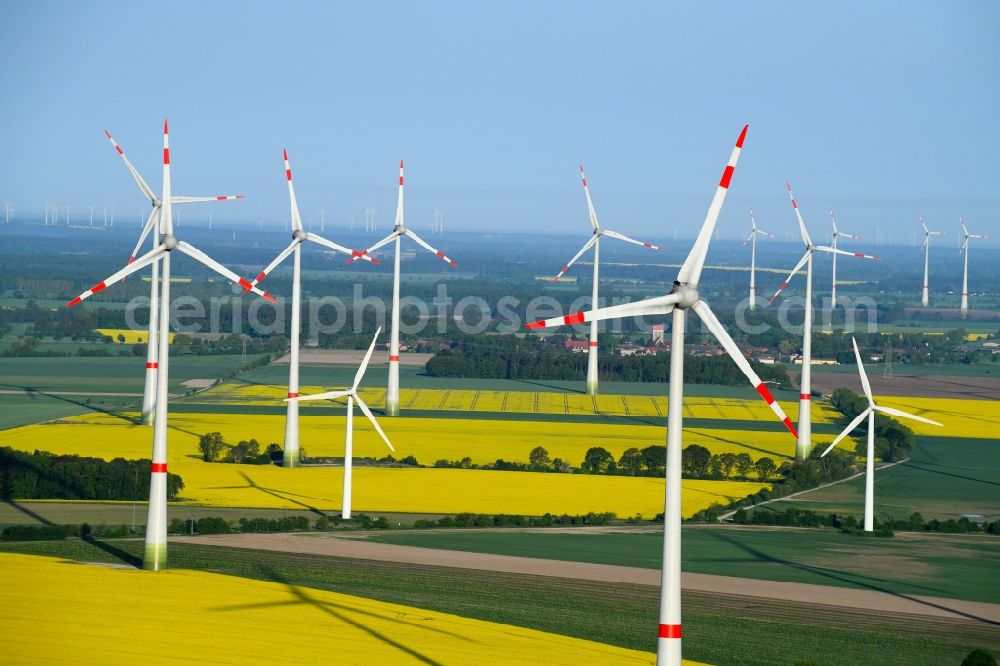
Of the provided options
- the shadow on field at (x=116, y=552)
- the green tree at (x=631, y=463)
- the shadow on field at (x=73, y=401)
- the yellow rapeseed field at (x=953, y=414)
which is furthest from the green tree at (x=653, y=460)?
the shadow on field at (x=116, y=552)

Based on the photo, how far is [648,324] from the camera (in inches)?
7505

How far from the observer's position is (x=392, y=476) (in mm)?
64688

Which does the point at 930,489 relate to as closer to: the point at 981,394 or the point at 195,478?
the point at 195,478

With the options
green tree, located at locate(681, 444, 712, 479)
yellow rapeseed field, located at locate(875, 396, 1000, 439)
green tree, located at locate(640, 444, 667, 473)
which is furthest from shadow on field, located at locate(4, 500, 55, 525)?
yellow rapeseed field, located at locate(875, 396, 1000, 439)

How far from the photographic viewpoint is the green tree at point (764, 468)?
2702 inches

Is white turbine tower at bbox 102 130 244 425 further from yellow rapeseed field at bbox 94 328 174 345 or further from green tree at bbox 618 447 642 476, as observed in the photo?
yellow rapeseed field at bbox 94 328 174 345

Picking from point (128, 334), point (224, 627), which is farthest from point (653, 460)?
point (128, 334)

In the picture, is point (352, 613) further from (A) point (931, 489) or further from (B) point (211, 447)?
(A) point (931, 489)

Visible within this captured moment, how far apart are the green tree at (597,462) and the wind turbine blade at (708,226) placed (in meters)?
42.6

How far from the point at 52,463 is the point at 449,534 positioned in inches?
721

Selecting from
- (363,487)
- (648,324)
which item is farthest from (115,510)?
(648,324)

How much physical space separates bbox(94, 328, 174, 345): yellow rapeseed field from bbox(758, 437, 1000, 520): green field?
89824 millimetres

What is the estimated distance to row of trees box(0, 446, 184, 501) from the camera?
57.6 m

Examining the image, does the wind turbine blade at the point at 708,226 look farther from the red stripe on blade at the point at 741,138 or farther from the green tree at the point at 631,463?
the green tree at the point at 631,463
